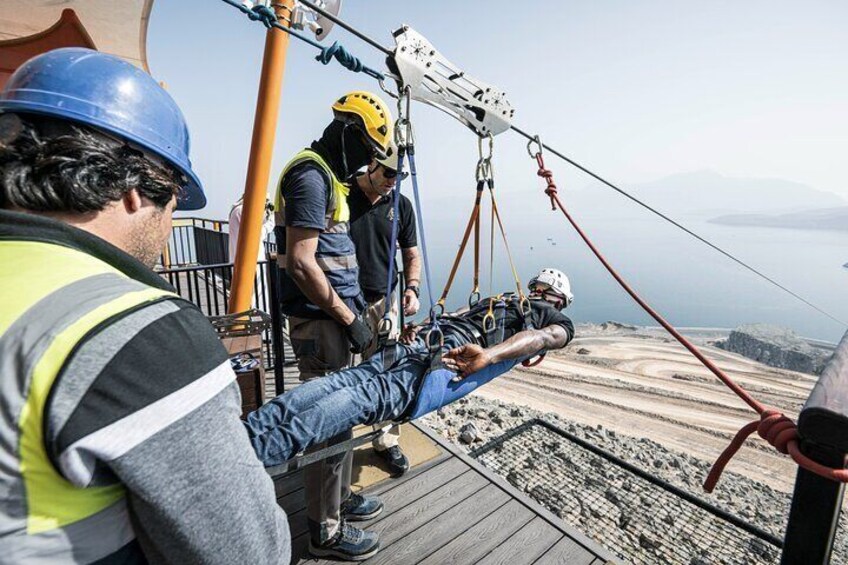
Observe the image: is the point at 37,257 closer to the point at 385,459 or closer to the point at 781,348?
the point at 385,459

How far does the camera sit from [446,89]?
2650mm

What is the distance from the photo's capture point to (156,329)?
712 millimetres

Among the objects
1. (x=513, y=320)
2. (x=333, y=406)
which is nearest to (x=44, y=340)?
(x=333, y=406)

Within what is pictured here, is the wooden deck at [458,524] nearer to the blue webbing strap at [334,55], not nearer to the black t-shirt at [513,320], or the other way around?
the black t-shirt at [513,320]

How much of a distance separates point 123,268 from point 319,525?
86.1 inches

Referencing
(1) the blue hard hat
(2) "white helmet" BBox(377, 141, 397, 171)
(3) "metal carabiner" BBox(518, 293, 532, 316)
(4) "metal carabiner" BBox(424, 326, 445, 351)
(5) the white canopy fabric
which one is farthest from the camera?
(5) the white canopy fabric

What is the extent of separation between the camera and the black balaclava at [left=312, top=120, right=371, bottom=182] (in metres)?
2.49

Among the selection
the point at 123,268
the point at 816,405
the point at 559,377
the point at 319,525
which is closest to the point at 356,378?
the point at 319,525

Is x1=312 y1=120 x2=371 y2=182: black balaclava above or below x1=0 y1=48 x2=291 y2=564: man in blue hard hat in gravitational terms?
above

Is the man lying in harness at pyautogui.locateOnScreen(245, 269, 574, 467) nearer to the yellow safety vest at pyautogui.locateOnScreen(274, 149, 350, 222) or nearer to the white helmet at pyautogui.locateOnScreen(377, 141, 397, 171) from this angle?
the yellow safety vest at pyautogui.locateOnScreen(274, 149, 350, 222)

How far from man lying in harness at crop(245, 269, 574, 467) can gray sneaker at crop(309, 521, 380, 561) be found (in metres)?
0.90

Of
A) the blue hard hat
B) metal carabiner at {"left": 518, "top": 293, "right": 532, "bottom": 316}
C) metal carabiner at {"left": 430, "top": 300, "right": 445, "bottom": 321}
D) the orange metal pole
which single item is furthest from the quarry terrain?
the blue hard hat

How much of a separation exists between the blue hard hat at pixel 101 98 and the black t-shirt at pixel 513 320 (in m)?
2.48

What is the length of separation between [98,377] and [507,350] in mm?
2423
